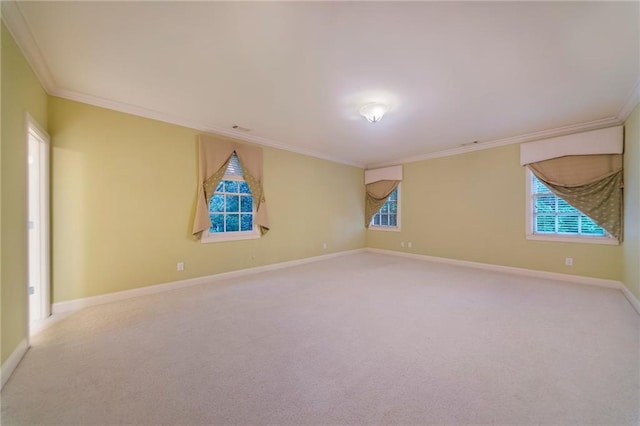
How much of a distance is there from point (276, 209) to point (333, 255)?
6.34ft

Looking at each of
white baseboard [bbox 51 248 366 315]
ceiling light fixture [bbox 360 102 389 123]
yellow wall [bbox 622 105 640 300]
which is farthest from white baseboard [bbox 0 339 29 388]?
yellow wall [bbox 622 105 640 300]

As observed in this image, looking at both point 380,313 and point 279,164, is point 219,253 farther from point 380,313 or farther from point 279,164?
point 380,313

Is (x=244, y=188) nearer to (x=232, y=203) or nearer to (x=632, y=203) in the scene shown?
(x=232, y=203)

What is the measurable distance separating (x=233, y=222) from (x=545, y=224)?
5.29 meters

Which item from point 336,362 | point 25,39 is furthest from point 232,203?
point 336,362

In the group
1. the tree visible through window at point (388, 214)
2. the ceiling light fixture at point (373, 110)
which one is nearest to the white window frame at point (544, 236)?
the tree visible through window at point (388, 214)

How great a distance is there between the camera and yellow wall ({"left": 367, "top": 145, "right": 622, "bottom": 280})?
378cm

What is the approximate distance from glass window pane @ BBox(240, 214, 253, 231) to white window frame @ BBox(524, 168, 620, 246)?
483cm

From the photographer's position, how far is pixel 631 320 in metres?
2.43

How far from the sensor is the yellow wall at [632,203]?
283cm

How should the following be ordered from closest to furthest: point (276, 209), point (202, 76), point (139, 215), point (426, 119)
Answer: point (202, 76), point (139, 215), point (426, 119), point (276, 209)

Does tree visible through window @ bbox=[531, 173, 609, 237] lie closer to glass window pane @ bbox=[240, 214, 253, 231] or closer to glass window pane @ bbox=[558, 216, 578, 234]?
glass window pane @ bbox=[558, 216, 578, 234]

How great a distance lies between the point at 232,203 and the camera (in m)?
4.18

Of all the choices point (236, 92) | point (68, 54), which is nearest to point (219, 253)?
point (236, 92)
